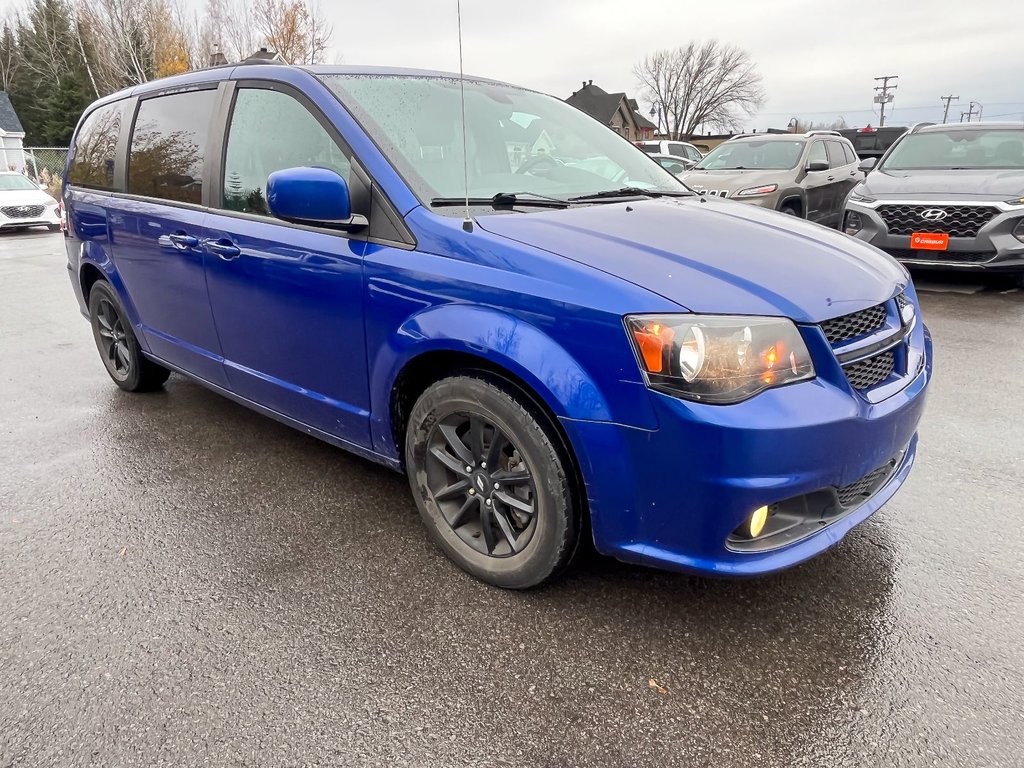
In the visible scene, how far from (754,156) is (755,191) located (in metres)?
1.40

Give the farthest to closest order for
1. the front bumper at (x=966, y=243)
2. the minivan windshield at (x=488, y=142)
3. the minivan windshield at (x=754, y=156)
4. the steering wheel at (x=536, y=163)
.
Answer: the minivan windshield at (x=754, y=156), the front bumper at (x=966, y=243), the steering wheel at (x=536, y=163), the minivan windshield at (x=488, y=142)

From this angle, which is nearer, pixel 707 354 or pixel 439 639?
pixel 707 354

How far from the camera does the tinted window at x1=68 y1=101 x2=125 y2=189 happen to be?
13.7ft

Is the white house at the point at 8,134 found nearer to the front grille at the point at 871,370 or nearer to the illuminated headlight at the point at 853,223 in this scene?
the illuminated headlight at the point at 853,223

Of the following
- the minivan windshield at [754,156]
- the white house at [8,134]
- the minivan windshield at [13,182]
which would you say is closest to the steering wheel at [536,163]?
the minivan windshield at [754,156]

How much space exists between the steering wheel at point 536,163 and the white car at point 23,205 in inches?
706

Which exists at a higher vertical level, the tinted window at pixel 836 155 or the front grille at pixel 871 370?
the tinted window at pixel 836 155

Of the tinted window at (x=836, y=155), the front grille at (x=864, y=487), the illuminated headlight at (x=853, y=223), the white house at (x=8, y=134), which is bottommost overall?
the front grille at (x=864, y=487)

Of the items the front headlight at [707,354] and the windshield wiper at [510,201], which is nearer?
the front headlight at [707,354]

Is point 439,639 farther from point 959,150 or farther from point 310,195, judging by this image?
point 959,150

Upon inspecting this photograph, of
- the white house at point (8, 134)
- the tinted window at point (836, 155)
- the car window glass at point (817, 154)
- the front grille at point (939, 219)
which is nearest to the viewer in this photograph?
the front grille at point (939, 219)

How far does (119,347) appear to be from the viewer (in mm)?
4598

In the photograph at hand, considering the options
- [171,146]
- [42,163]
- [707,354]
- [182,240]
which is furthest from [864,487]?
[42,163]

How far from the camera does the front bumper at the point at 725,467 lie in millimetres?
1896
